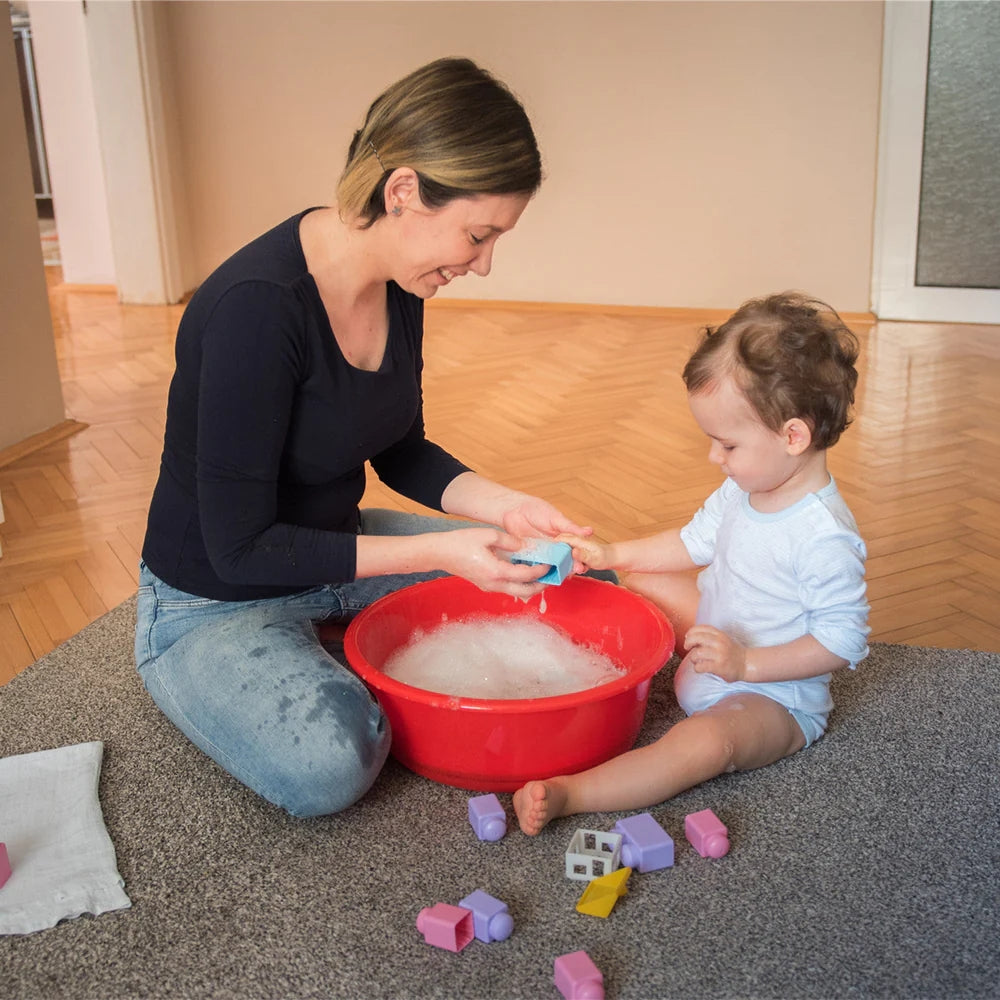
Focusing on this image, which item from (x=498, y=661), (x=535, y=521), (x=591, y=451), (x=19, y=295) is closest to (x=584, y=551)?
(x=535, y=521)

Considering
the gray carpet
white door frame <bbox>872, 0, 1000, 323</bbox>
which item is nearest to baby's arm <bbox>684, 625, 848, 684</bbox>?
the gray carpet

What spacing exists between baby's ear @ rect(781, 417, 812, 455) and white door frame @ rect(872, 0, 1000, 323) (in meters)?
2.70

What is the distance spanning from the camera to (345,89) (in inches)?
161

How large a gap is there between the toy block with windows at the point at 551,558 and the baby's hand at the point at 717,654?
165 mm

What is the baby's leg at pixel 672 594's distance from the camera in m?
1.65

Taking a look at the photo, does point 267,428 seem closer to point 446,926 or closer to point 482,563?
point 482,563

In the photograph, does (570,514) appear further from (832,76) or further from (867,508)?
(832,76)

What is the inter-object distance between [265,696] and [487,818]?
0.93 ft

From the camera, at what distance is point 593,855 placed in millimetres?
1224

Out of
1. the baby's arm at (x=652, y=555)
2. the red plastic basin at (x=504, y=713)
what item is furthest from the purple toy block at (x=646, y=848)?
the baby's arm at (x=652, y=555)

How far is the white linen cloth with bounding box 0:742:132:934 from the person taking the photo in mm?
1189

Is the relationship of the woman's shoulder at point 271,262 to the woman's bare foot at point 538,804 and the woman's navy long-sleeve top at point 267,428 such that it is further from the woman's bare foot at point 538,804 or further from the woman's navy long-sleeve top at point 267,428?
the woman's bare foot at point 538,804

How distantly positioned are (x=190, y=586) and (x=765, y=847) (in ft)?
2.44

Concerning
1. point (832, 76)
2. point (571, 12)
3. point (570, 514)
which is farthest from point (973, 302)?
point (570, 514)
